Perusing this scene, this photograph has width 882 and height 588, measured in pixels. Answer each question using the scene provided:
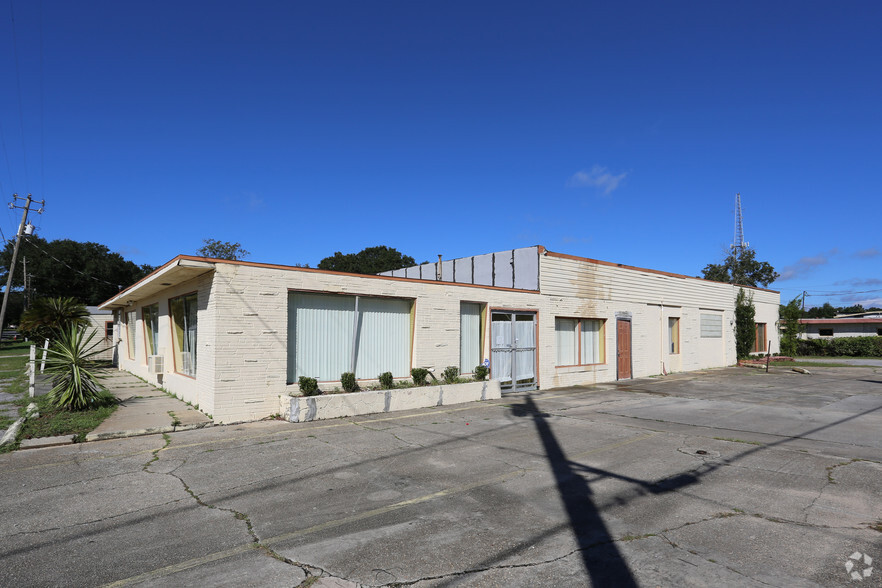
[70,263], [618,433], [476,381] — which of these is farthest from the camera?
[70,263]

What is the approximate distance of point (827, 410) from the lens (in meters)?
11.9

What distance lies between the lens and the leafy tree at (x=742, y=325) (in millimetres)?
26266

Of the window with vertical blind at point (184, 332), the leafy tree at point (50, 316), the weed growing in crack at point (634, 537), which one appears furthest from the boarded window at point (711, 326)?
the leafy tree at point (50, 316)

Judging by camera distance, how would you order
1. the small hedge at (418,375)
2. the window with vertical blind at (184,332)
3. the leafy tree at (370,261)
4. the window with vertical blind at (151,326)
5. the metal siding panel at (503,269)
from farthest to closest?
the leafy tree at (370,261) → the metal siding panel at (503,269) → the window with vertical blind at (151,326) → the small hedge at (418,375) → the window with vertical blind at (184,332)

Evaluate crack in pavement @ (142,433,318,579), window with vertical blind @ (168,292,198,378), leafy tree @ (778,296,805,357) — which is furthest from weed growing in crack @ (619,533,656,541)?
leafy tree @ (778,296,805,357)

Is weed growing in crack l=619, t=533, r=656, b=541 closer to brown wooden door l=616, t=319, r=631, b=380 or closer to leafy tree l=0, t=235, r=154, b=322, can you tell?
brown wooden door l=616, t=319, r=631, b=380

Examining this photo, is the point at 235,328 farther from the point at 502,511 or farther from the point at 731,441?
the point at 731,441

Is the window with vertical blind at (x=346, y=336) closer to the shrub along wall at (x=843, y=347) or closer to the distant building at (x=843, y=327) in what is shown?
the shrub along wall at (x=843, y=347)

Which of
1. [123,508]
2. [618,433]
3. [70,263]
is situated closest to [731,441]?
[618,433]

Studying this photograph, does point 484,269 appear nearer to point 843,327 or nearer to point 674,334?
point 674,334

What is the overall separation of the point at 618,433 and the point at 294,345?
7.22 meters

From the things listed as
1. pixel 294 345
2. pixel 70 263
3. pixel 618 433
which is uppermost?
pixel 70 263

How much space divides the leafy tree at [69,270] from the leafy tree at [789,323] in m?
65.2

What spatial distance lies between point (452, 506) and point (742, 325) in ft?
87.2
